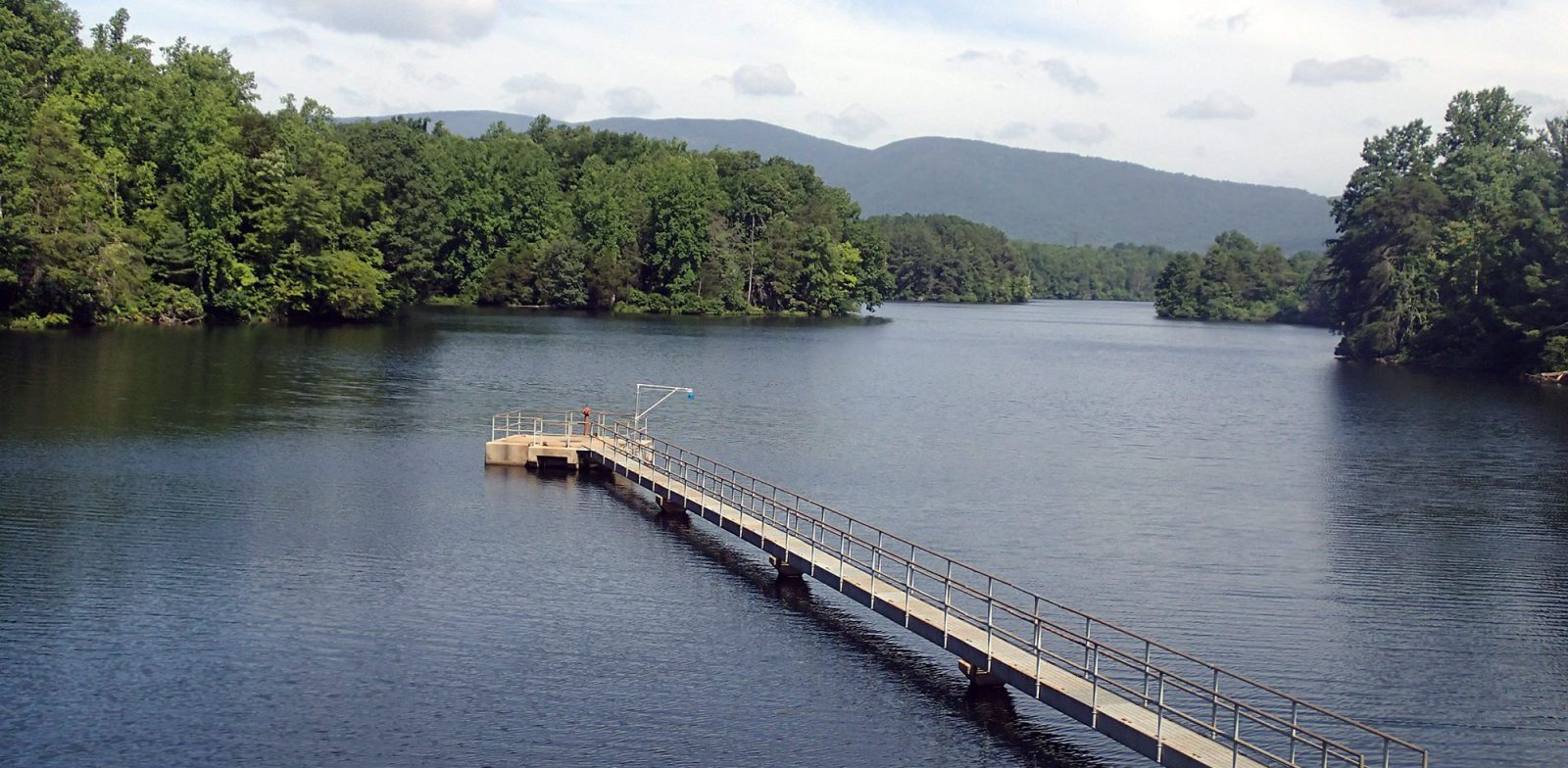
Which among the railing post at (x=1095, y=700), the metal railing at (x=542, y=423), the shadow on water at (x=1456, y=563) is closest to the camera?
the railing post at (x=1095, y=700)

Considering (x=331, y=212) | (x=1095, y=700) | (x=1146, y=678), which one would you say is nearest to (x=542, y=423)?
(x=1146, y=678)

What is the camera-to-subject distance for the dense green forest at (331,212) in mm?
96188

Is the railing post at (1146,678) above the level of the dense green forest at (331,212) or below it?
below

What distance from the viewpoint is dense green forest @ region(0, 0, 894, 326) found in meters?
96.2

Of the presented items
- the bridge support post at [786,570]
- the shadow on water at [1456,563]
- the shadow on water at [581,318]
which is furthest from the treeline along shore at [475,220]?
the bridge support post at [786,570]

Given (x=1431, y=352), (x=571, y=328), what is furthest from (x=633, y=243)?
(x=1431, y=352)

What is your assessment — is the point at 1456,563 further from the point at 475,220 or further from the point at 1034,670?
the point at 475,220

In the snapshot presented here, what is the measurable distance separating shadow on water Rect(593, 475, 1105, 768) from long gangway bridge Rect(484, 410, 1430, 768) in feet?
1.68

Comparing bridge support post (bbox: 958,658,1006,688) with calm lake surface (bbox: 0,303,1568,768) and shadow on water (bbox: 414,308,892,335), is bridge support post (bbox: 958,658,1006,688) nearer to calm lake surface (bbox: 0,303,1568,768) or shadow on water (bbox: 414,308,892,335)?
calm lake surface (bbox: 0,303,1568,768)

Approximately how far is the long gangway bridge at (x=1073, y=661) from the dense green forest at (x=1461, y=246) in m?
78.3

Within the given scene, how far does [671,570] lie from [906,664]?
918 centimetres

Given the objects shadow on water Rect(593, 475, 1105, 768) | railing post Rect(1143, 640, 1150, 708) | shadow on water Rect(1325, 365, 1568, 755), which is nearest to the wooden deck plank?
railing post Rect(1143, 640, 1150, 708)

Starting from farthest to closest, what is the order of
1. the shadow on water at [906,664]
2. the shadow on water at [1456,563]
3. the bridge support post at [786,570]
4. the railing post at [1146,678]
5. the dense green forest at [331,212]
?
the dense green forest at [331,212], the bridge support post at [786,570], the shadow on water at [1456,563], the shadow on water at [906,664], the railing post at [1146,678]

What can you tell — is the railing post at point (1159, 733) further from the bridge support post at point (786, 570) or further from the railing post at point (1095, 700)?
the bridge support post at point (786, 570)
